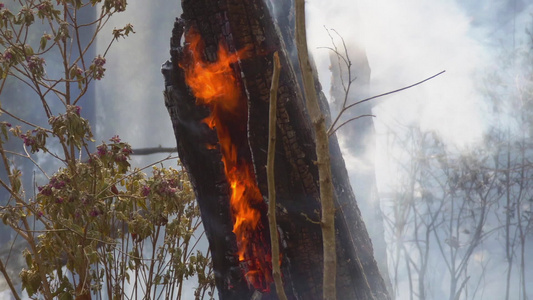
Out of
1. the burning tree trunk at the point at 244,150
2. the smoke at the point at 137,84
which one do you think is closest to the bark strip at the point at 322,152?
the burning tree trunk at the point at 244,150

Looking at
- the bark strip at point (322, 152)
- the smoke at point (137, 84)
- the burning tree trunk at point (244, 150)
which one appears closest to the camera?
the bark strip at point (322, 152)

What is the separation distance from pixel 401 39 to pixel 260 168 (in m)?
2.93

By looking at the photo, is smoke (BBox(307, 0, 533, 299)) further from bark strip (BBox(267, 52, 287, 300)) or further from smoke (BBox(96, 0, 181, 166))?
bark strip (BBox(267, 52, 287, 300))

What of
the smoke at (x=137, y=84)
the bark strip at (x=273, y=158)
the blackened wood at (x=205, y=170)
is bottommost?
the bark strip at (x=273, y=158)

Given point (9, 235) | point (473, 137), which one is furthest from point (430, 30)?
point (9, 235)

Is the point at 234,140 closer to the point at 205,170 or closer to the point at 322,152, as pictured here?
the point at 205,170

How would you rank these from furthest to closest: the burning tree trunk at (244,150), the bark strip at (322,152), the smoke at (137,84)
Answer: the smoke at (137,84) < the burning tree trunk at (244,150) < the bark strip at (322,152)

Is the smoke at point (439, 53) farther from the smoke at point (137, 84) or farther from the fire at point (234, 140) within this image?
the fire at point (234, 140)

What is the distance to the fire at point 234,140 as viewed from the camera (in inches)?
58.0

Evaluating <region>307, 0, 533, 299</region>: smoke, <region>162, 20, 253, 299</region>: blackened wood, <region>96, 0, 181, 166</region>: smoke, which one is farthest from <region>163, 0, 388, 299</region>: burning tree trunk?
<region>307, 0, 533, 299</region>: smoke

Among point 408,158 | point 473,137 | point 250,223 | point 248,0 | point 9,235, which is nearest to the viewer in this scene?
point 248,0

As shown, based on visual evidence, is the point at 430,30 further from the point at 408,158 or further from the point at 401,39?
the point at 408,158

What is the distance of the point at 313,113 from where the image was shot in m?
0.84

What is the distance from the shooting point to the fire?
147 cm
